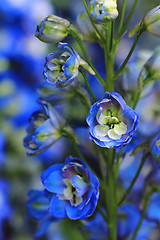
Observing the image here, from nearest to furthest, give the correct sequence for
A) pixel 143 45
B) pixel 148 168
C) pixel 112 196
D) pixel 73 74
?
1. pixel 73 74
2. pixel 112 196
3. pixel 148 168
4. pixel 143 45

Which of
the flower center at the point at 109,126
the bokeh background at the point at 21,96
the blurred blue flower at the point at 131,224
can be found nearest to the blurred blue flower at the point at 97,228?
the blurred blue flower at the point at 131,224

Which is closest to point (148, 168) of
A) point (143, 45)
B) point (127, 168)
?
point (127, 168)

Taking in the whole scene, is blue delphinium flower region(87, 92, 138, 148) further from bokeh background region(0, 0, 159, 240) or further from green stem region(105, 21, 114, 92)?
bokeh background region(0, 0, 159, 240)

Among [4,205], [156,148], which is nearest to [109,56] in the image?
[156,148]

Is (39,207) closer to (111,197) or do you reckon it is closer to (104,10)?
(111,197)

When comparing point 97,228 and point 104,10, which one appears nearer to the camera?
point 104,10

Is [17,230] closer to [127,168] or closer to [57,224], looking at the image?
[57,224]
